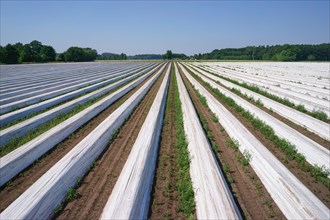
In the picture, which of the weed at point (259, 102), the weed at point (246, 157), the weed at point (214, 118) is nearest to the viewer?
the weed at point (246, 157)

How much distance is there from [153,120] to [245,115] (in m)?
4.41

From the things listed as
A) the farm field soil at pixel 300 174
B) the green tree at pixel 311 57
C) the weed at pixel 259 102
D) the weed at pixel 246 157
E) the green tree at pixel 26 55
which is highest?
the green tree at pixel 26 55

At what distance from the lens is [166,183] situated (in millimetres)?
4941

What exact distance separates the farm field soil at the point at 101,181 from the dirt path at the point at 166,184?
0.93 m

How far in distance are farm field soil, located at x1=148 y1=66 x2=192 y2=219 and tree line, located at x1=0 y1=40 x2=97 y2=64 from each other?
72.1 meters

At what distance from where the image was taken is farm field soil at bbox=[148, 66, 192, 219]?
4.09 meters

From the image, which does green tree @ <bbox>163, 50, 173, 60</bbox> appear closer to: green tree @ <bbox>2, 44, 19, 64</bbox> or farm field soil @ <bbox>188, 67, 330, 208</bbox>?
green tree @ <bbox>2, 44, 19, 64</bbox>

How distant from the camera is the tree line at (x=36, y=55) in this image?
207 ft

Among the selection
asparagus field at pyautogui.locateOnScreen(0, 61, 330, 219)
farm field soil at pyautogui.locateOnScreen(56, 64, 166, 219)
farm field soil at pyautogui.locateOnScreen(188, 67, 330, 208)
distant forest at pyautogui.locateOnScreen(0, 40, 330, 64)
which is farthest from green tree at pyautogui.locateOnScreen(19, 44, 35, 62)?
farm field soil at pyautogui.locateOnScreen(188, 67, 330, 208)

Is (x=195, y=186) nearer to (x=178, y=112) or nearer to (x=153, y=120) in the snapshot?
(x=153, y=120)

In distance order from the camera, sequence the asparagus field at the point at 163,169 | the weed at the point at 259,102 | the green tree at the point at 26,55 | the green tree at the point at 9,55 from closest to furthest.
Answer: the asparagus field at the point at 163,169, the weed at the point at 259,102, the green tree at the point at 9,55, the green tree at the point at 26,55

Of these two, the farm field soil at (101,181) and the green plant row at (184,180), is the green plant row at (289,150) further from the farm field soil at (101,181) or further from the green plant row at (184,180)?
the farm field soil at (101,181)

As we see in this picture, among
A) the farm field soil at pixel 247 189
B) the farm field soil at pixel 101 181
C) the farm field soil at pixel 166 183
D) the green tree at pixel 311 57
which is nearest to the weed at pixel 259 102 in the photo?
the farm field soil at pixel 247 189

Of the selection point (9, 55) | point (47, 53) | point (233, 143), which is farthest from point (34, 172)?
point (47, 53)
